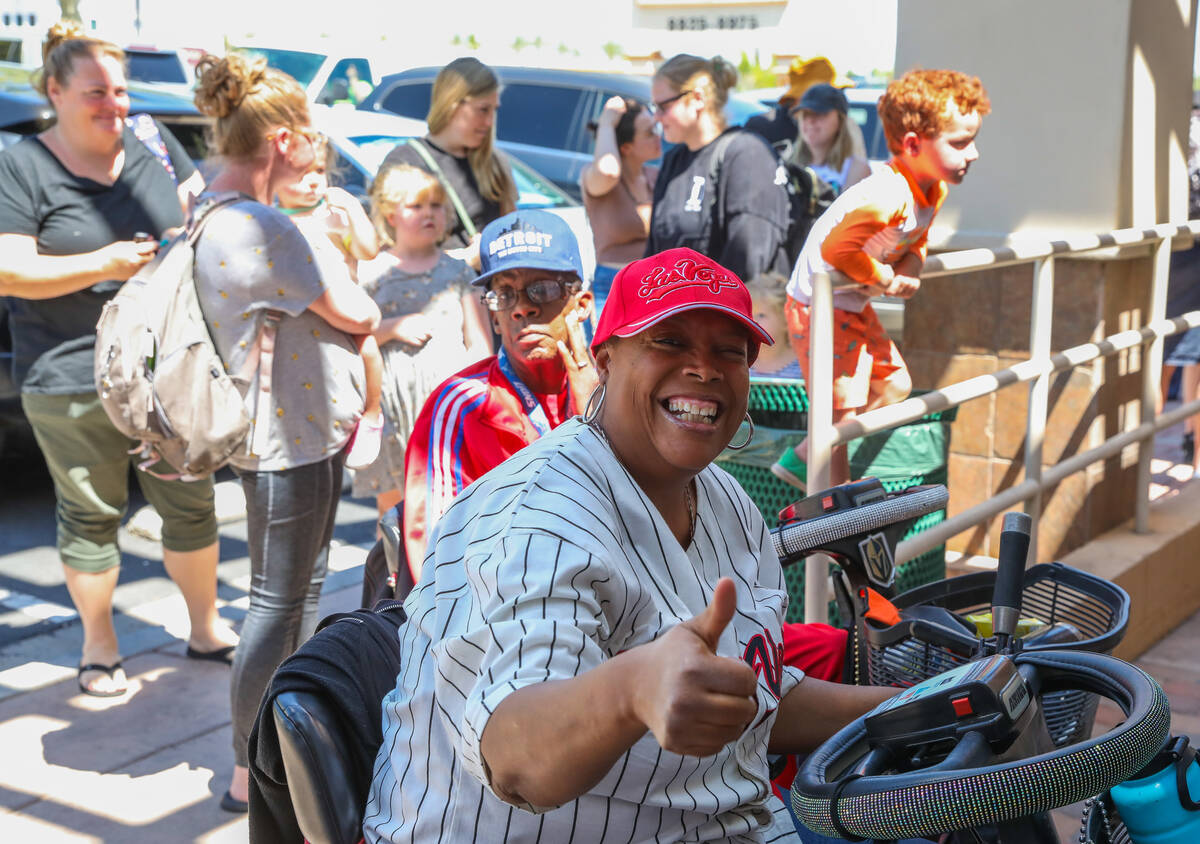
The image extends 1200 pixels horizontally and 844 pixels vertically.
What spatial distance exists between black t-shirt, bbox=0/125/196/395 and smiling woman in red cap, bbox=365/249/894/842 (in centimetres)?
279

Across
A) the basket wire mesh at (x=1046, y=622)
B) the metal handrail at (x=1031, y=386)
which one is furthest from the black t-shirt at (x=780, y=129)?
the basket wire mesh at (x=1046, y=622)

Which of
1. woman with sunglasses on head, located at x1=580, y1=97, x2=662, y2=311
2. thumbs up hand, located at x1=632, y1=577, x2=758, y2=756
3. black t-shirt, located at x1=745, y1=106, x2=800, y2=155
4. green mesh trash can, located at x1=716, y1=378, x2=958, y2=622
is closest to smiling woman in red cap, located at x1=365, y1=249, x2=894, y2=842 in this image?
thumbs up hand, located at x1=632, y1=577, x2=758, y2=756

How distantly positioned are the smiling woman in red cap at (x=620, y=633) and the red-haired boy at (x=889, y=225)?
1.77 m

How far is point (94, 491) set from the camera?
4.15 metres

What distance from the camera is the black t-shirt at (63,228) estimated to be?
4051mm

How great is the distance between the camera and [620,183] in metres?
6.18

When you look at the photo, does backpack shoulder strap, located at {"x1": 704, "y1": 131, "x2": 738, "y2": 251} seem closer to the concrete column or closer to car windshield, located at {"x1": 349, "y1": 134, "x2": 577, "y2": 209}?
the concrete column

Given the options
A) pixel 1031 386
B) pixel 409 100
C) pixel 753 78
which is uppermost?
pixel 753 78

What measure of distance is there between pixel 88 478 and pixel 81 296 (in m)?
0.59

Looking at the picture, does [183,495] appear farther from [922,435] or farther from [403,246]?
[922,435]

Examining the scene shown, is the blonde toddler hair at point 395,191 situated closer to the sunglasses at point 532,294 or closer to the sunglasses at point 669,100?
the sunglasses at point 669,100

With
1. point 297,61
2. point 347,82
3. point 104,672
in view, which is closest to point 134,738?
point 104,672

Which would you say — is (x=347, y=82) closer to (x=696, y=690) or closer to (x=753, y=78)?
(x=696, y=690)

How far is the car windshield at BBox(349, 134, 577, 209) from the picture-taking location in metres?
8.08
